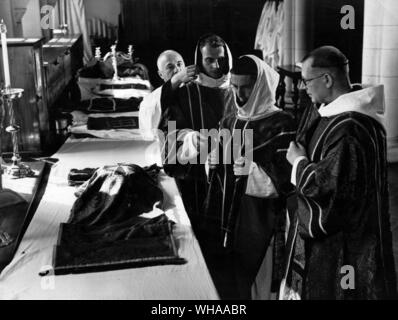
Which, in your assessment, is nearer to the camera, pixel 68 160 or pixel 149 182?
pixel 149 182

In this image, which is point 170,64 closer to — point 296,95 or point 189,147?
point 189,147

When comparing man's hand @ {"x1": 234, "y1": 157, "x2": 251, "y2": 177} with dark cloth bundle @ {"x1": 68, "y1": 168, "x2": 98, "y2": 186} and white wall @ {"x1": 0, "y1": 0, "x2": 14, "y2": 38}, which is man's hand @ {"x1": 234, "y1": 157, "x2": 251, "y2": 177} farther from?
white wall @ {"x1": 0, "y1": 0, "x2": 14, "y2": 38}

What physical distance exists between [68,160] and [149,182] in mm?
1004

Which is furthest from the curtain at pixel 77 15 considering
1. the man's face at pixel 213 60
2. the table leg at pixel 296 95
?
the table leg at pixel 296 95

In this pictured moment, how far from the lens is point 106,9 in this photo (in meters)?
3.90

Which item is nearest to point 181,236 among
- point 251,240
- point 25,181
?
point 251,240

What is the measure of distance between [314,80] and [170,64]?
1.27 m

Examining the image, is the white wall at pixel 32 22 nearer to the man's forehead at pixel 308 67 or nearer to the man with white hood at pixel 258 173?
the man with white hood at pixel 258 173

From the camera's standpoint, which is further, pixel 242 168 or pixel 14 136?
pixel 14 136

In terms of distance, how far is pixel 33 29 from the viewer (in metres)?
5.34

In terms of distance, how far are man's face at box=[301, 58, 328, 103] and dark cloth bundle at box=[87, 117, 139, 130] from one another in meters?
2.17

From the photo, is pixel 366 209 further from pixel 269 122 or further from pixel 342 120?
pixel 269 122

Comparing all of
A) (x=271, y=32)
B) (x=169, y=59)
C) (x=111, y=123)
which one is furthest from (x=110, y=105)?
(x=271, y=32)

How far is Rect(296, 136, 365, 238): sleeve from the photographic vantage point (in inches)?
77.2
